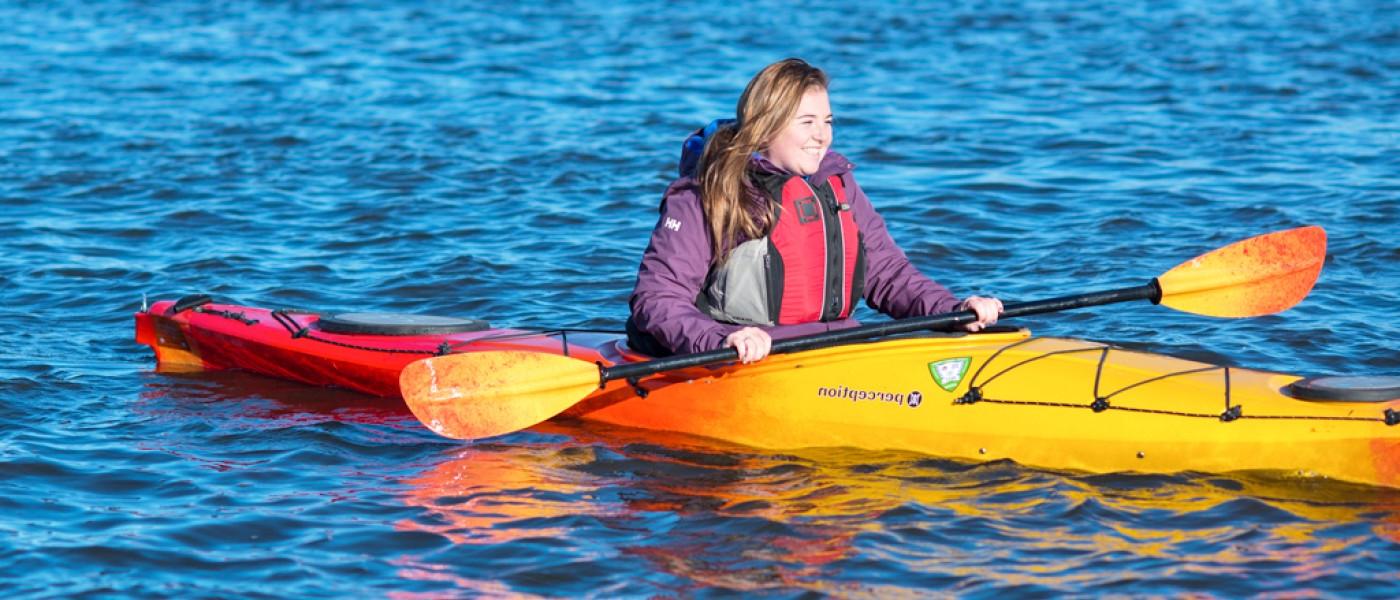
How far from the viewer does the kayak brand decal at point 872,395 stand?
A: 502 centimetres

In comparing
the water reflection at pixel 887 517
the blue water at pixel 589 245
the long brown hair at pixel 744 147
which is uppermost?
the long brown hair at pixel 744 147

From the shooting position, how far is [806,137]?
498 cm

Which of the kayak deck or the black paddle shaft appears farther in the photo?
the black paddle shaft

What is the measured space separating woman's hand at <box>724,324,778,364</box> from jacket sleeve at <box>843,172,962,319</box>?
652mm

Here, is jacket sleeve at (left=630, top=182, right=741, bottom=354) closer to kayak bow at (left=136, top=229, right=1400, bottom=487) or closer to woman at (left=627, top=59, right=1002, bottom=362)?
woman at (left=627, top=59, right=1002, bottom=362)

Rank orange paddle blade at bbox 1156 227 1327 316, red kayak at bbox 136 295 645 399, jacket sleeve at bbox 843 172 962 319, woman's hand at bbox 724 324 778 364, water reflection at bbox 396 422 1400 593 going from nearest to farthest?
water reflection at bbox 396 422 1400 593
woman's hand at bbox 724 324 778 364
jacket sleeve at bbox 843 172 962 319
orange paddle blade at bbox 1156 227 1327 316
red kayak at bbox 136 295 645 399

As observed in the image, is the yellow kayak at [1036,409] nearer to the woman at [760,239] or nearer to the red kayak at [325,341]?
the woman at [760,239]

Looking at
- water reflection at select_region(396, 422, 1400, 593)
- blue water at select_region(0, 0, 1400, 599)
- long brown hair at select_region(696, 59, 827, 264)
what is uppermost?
long brown hair at select_region(696, 59, 827, 264)

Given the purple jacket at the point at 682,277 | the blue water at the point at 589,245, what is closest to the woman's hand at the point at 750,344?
the purple jacket at the point at 682,277

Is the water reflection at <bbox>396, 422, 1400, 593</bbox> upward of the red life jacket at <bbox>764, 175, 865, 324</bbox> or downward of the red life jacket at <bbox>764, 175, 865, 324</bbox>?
downward

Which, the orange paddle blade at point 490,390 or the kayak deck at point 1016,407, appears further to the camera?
the orange paddle blade at point 490,390

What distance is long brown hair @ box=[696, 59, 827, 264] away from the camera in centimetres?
491

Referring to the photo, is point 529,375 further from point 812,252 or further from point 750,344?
point 812,252

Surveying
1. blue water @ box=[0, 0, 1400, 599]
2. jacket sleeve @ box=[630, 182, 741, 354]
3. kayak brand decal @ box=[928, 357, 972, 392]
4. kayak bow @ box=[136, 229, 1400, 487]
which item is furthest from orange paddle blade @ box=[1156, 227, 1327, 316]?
jacket sleeve @ box=[630, 182, 741, 354]
